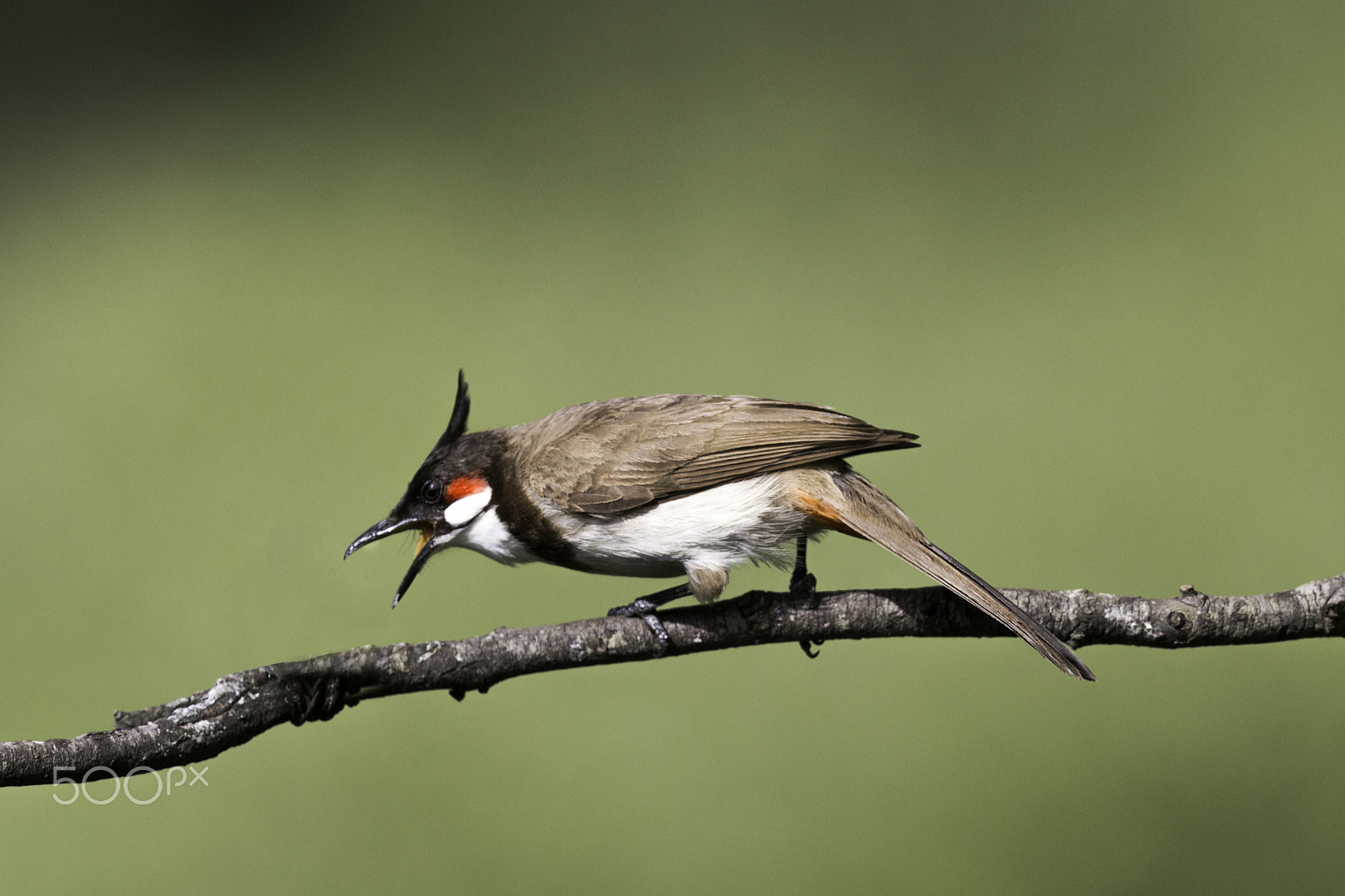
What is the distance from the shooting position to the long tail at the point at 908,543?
102cm

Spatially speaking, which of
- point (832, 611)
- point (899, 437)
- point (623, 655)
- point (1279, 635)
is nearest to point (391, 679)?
point (623, 655)

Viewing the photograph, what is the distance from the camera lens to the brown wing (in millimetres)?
1228

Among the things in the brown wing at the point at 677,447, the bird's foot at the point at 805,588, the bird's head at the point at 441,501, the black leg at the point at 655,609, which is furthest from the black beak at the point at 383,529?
the bird's foot at the point at 805,588

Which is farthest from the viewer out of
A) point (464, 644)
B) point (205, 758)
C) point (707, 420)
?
point (707, 420)

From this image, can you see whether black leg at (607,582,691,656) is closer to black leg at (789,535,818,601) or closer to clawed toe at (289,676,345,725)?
black leg at (789,535,818,601)

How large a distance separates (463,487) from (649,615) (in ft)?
0.89

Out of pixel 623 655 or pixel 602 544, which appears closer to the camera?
pixel 623 655

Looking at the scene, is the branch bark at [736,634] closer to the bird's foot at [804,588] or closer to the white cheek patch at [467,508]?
the bird's foot at [804,588]

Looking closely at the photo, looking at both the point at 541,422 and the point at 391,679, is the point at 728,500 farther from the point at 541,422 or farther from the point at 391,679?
the point at 391,679

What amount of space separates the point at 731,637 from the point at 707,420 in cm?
27

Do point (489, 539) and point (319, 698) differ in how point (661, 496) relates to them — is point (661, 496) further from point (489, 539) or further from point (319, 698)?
point (319, 698)

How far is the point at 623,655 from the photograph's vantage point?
3.66 feet

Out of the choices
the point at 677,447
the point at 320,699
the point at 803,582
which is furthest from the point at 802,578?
the point at 320,699

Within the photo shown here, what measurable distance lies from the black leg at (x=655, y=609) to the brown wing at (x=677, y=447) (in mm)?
109
